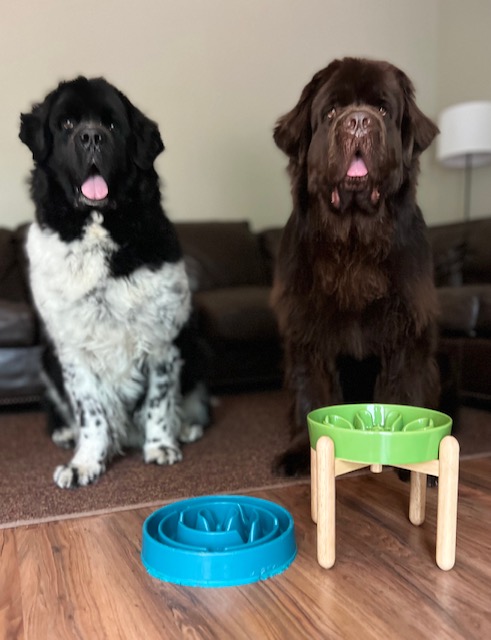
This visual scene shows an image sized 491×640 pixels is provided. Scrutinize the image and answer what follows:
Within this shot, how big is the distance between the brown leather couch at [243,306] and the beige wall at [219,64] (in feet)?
1.51

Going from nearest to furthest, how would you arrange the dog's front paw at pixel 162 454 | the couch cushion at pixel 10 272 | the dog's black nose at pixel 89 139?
the dog's black nose at pixel 89 139, the dog's front paw at pixel 162 454, the couch cushion at pixel 10 272

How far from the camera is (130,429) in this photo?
2.16m

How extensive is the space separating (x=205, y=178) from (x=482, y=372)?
2368 millimetres

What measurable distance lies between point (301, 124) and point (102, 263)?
2.40ft

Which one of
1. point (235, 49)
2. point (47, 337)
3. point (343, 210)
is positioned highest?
point (235, 49)

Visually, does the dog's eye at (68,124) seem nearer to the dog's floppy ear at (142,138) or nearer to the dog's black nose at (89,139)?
the dog's black nose at (89,139)

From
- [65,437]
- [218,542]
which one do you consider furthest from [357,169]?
[65,437]

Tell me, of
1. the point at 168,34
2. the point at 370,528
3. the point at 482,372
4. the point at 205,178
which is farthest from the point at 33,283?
the point at 168,34

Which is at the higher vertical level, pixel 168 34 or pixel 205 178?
pixel 168 34

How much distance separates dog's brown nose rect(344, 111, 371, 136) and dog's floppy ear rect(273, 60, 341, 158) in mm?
198

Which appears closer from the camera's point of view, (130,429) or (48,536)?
(48,536)

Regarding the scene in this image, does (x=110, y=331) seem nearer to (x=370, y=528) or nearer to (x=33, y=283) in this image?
(x=33, y=283)

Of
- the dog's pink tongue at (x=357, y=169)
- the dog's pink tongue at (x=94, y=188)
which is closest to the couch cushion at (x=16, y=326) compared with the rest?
the dog's pink tongue at (x=94, y=188)

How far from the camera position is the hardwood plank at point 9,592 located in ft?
3.46
